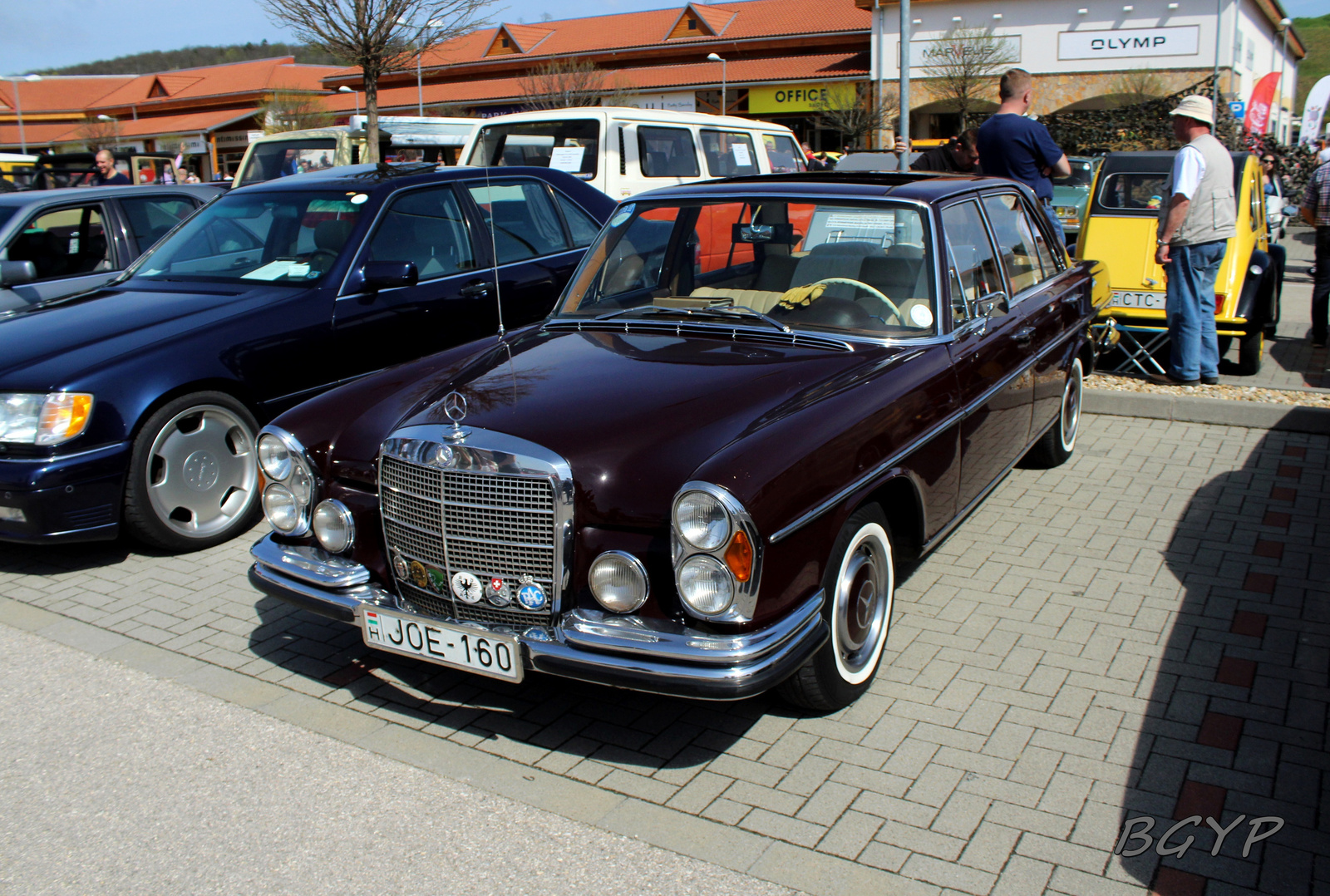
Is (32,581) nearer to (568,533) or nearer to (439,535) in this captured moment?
(439,535)

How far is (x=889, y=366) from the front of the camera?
3756 millimetres

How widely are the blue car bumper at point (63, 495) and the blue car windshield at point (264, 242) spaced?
151cm

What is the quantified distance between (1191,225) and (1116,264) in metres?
1.38

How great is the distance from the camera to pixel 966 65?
36531mm

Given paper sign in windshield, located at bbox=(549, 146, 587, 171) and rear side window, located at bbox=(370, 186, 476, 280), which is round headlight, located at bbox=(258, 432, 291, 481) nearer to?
rear side window, located at bbox=(370, 186, 476, 280)

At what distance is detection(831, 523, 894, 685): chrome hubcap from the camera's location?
334 centimetres

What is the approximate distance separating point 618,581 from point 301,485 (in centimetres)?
137

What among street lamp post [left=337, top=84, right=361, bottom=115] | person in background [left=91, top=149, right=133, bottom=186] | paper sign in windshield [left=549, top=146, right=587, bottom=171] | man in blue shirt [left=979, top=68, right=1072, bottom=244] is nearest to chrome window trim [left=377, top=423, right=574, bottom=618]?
man in blue shirt [left=979, top=68, right=1072, bottom=244]

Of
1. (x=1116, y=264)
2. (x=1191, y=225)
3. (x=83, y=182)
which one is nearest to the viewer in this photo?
(x=1191, y=225)

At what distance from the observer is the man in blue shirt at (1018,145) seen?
288 inches

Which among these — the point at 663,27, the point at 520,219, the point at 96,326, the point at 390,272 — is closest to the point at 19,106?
the point at 663,27

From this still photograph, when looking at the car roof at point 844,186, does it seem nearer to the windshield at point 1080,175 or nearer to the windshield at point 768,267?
the windshield at point 768,267

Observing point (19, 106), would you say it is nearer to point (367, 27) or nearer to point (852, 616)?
point (367, 27)

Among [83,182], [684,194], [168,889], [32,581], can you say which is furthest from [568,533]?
[83,182]
